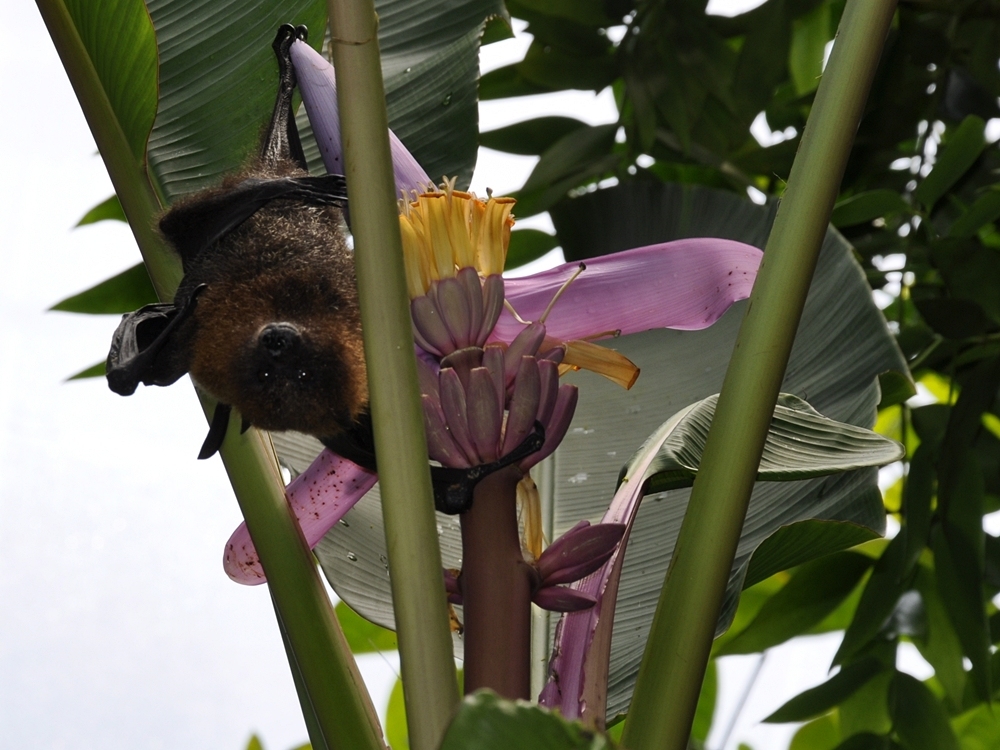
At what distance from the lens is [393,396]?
1.02ft

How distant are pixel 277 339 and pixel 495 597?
129 mm

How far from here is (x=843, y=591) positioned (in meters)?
0.81

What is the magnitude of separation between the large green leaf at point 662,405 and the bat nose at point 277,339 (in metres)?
0.28

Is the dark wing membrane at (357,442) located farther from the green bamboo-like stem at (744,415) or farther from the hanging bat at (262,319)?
the green bamboo-like stem at (744,415)

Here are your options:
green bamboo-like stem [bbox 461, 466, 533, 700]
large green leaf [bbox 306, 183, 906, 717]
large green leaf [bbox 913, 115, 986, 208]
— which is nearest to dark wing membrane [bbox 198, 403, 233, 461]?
green bamboo-like stem [bbox 461, 466, 533, 700]

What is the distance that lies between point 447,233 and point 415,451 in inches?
5.3

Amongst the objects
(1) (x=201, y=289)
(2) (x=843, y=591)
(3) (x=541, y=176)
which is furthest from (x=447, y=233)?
(2) (x=843, y=591)

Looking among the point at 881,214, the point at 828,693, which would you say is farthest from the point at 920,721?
the point at 881,214

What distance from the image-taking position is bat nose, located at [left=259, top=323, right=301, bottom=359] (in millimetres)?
346

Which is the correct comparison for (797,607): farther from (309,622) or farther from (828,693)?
(309,622)

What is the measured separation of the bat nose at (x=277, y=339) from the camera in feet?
1.14

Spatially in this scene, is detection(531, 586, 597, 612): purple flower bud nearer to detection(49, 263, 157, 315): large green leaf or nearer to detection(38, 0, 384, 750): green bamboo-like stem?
detection(38, 0, 384, 750): green bamboo-like stem

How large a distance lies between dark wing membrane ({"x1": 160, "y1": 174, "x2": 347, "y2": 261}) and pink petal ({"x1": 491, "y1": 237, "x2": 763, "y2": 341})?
0.31 ft

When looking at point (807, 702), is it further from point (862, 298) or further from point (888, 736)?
point (862, 298)
